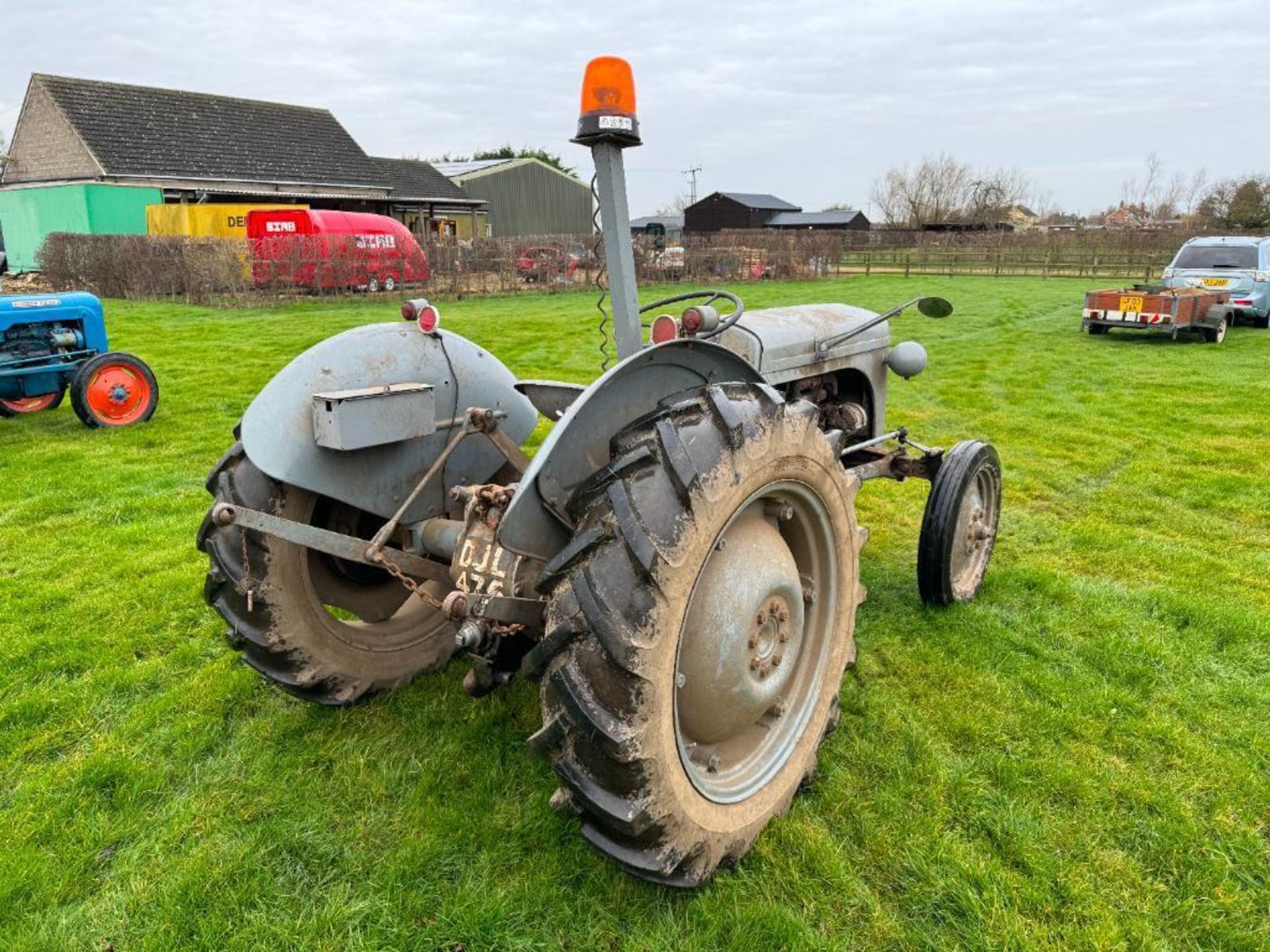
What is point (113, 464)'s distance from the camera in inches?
245

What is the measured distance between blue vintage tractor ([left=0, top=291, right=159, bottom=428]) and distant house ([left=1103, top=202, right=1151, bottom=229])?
201 ft

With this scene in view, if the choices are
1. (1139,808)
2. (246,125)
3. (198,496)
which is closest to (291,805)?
(1139,808)

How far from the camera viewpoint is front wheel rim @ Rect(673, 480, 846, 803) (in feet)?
7.02

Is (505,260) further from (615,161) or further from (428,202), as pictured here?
(615,161)

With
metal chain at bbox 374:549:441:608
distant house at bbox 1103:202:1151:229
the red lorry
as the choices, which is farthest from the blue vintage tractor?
distant house at bbox 1103:202:1151:229

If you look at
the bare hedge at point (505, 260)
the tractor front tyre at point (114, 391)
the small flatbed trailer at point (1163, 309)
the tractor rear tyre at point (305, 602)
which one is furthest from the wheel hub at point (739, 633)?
the small flatbed trailer at point (1163, 309)

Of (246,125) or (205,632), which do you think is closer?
(205,632)

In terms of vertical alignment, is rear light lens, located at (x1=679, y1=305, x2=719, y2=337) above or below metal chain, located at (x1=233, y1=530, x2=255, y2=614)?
above

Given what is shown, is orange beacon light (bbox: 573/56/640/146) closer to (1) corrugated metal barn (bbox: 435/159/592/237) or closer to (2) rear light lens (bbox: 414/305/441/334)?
(2) rear light lens (bbox: 414/305/441/334)

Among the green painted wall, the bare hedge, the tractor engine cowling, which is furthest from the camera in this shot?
the green painted wall

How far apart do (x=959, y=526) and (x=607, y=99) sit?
260 cm

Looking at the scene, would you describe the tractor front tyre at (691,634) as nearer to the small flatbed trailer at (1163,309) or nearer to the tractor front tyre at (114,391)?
the tractor front tyre at (114,391)

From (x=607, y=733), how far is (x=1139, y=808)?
1861 mm

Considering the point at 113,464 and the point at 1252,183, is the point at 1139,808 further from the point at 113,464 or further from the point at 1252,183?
the point at 1252,183
